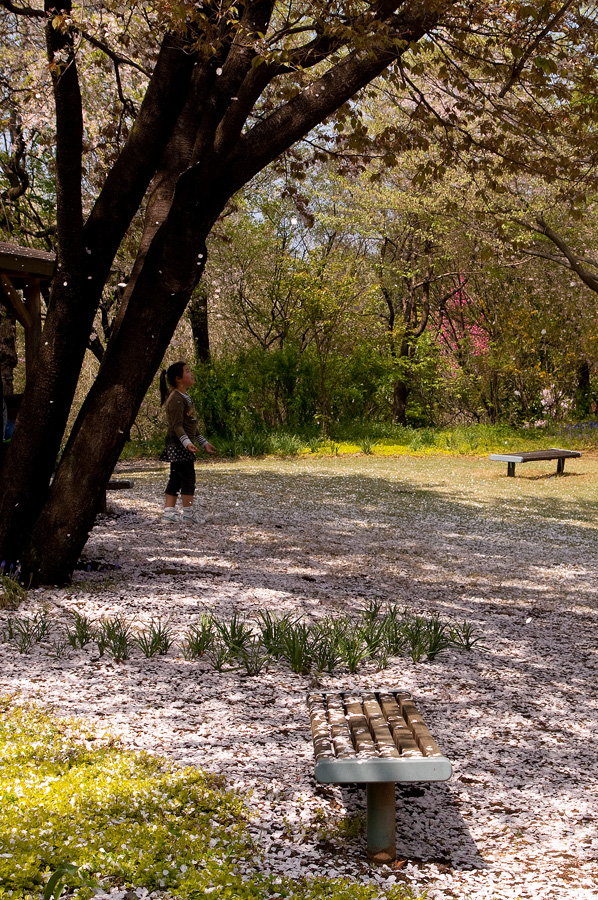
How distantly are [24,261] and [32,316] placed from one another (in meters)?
0.93

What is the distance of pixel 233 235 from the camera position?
19672 mm

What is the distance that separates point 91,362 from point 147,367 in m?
20.8

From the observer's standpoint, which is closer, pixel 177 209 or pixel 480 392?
pixel 177 209

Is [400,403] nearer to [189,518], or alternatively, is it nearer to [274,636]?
[189,518]

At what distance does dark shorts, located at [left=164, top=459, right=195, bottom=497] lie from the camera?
9.27m

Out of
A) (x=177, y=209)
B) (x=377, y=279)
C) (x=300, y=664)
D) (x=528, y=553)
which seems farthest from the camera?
(x=377, y=279)

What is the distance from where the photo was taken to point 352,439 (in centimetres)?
1981

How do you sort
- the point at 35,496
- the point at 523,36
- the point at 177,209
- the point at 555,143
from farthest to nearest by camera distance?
the point at 555,143 < the point at 523,36 < the point at 35,496 < the point at 177,209

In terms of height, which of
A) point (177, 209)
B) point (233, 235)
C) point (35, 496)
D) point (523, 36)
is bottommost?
point (35, 496)

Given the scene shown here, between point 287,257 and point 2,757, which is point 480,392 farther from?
point 2,757

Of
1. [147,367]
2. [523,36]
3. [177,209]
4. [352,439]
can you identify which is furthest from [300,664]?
[352,439]

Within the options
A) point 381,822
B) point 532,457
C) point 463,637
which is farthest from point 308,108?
point 532,457

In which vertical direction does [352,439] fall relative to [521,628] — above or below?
above

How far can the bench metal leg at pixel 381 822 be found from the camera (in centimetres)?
283
